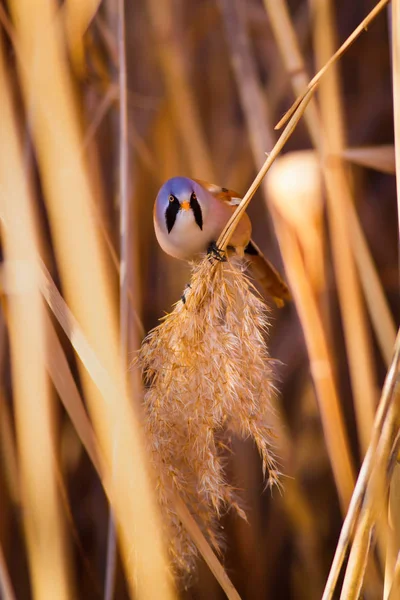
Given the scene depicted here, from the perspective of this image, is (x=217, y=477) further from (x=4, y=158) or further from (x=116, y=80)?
(x=116, y=80)

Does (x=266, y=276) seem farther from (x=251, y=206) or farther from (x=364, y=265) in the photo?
(x=251, y=206)

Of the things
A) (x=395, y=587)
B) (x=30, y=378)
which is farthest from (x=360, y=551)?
(x=30, y=378)

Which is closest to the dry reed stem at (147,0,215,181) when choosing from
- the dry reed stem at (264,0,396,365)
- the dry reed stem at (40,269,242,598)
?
the dry reed stem at (264,0,396,365)

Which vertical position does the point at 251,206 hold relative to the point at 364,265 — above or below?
above

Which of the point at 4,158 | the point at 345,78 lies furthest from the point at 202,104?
the point at 4,158

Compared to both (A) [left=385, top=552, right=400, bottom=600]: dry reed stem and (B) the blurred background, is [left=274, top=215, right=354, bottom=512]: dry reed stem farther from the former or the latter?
(A) [left=385, top=552, right=400, bottom=600]: dry reed stem

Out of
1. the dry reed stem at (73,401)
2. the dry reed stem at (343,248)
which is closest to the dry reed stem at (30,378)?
the dry reed stem at (73,401)
